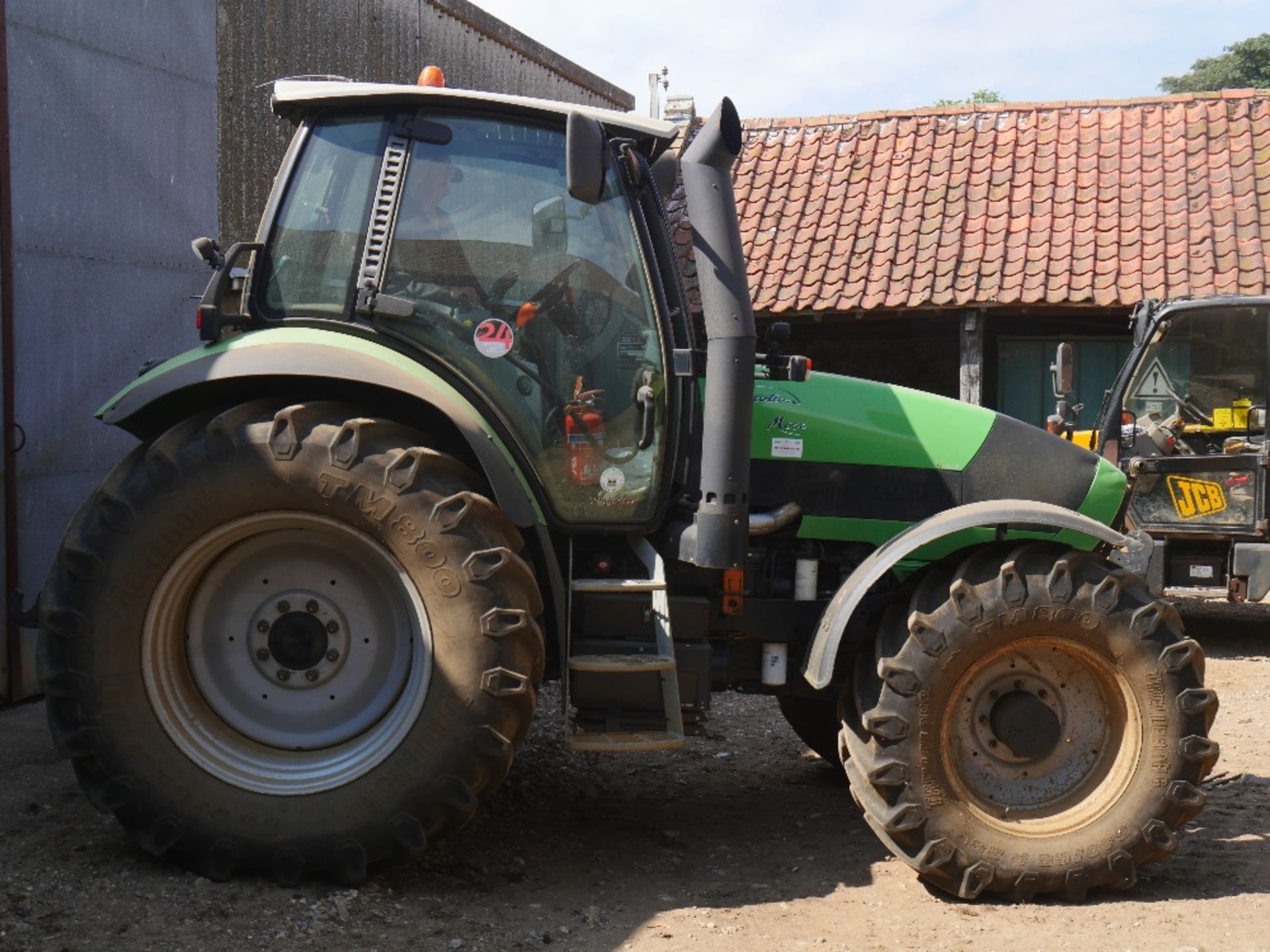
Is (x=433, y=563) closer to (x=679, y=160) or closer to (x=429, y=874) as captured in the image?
(x=429, y=874)

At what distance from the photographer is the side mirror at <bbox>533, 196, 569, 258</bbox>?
4418 millimetres

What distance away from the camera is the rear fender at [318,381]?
4.15 m

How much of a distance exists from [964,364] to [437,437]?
30.5 feet

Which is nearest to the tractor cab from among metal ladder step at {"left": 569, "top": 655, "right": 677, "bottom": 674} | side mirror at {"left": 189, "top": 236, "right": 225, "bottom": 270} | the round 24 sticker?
the round 24 sticker

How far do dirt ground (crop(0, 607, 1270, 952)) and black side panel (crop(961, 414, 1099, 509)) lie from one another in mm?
1273

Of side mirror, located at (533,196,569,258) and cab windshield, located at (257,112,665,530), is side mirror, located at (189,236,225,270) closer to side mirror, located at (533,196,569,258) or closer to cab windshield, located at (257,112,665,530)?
cab windshield, located at (257,112,665,530)

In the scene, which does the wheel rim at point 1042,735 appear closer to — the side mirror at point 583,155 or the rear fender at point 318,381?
the rear fender at point 318,381

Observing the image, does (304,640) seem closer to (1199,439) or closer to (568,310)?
(568,310)

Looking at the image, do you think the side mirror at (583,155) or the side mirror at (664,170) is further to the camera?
the side mirror at (664,170)

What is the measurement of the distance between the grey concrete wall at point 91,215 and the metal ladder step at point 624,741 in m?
3.48

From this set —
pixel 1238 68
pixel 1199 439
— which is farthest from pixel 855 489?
pixel 1238 68

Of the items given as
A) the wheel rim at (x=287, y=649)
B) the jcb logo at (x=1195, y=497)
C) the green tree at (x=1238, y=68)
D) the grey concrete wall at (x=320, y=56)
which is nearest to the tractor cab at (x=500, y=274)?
the wheel rim at (x=287, y=649)

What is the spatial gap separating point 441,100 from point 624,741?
6.83 ft

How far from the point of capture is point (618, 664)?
4.29 meters
